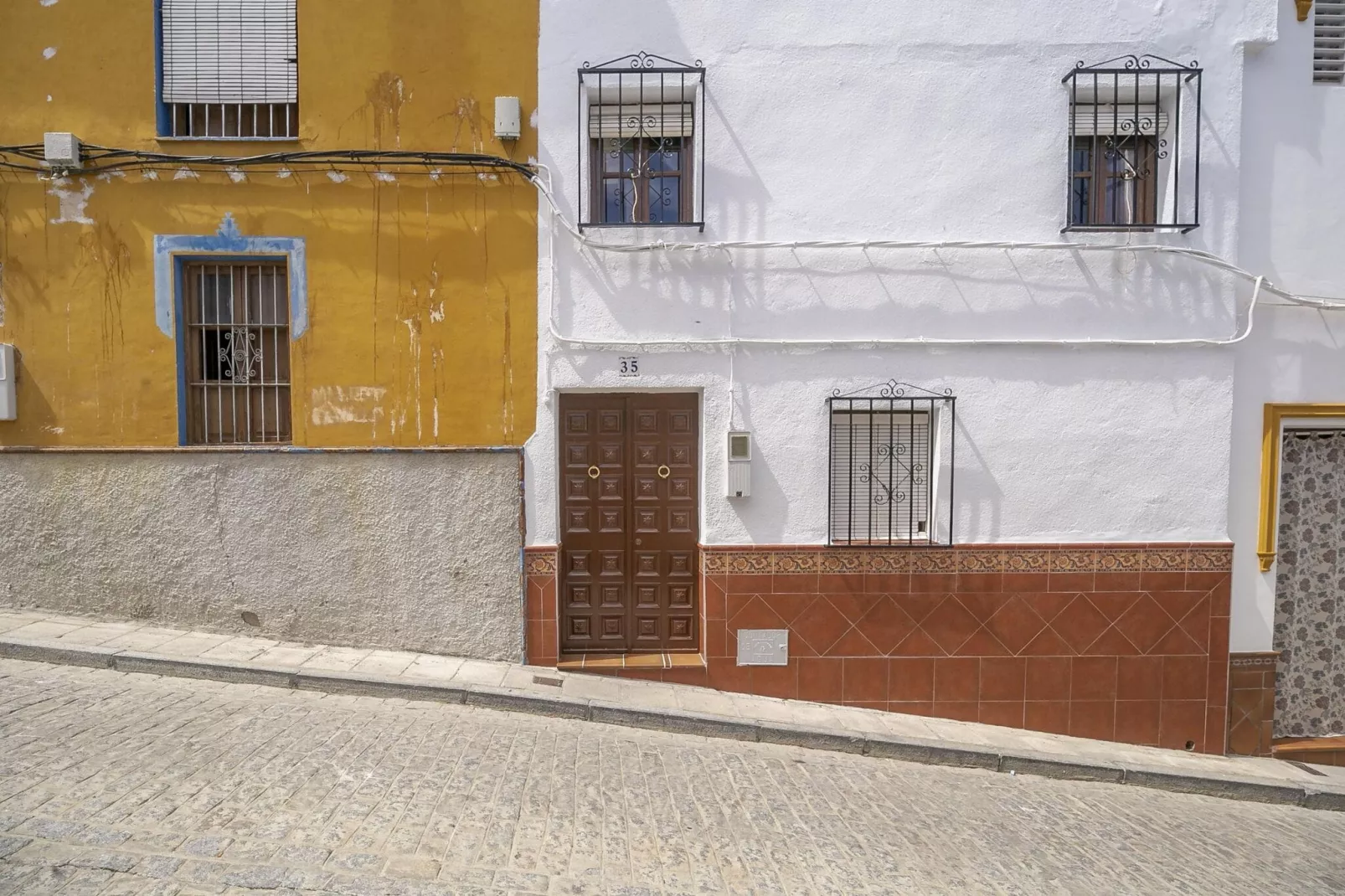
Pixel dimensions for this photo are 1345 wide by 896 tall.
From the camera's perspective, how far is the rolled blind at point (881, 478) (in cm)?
540

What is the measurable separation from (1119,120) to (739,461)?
3.83 metres

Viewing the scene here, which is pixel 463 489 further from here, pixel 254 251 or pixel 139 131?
pixel 139 131

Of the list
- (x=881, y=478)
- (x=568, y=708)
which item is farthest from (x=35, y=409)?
(x=881, y=478)

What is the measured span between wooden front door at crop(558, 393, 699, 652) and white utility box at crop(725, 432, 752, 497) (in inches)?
13.2

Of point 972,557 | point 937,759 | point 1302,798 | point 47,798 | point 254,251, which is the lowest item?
point 1302,798

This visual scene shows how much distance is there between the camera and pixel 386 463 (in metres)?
5.31

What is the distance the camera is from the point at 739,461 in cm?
527

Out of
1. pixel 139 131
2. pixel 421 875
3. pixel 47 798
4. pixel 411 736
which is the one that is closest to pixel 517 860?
pixel 421 875

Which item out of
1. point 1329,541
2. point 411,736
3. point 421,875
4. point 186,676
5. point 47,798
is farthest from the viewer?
point 1329,541

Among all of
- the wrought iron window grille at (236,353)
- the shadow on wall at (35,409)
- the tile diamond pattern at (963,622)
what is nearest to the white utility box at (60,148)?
the wrought iron window grille at (236,353)

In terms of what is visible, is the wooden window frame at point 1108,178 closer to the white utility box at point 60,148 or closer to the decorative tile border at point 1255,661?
the decorative tile border at point 1255,661

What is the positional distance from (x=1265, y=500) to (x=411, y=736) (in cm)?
627

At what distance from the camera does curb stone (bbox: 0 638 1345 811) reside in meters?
4.80

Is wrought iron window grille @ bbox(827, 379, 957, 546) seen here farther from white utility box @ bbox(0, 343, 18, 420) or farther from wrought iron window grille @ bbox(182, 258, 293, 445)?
white utility box @ bbox(0, 343, 18, 420)
